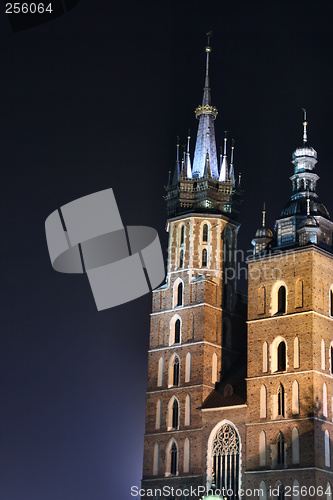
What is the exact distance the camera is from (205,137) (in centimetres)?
8538

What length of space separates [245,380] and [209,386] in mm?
3133

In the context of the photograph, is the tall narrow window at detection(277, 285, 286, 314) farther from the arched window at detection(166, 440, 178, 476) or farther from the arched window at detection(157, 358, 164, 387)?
the arched window at detection(166, 440, 178, 476)

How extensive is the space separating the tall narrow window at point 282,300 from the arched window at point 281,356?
245cm

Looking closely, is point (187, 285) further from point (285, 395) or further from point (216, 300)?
point (285, 395)

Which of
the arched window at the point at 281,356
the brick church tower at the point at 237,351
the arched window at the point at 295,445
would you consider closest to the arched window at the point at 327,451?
the brick church tower at the point at 237,351

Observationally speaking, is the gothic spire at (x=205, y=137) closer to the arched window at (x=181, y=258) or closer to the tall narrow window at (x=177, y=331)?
the arched window at (x=181, y=258)

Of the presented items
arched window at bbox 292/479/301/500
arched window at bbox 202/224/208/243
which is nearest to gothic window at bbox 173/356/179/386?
arched window at bbox 202/224/208/243

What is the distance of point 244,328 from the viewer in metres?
80.0

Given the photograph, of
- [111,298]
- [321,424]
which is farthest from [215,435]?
[111,298]

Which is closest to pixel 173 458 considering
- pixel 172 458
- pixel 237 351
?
pixel 172 458

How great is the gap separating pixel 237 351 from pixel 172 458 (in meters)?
9.93

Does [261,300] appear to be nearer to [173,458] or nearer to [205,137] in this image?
[173,458]

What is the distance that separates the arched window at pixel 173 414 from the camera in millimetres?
75562

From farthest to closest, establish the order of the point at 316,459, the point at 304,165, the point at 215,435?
the point at 304,165 → the point at 215,435 → the point at 316,459
